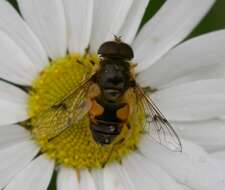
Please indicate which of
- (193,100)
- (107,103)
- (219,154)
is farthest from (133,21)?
(219,154)

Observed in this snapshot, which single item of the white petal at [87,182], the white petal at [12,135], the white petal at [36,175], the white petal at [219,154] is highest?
the white petal at [12,135]

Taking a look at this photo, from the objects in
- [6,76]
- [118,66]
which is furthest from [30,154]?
[118,66]

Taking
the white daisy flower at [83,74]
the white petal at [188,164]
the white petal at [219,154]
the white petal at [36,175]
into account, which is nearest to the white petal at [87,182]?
the white daisy flower at [83,74]

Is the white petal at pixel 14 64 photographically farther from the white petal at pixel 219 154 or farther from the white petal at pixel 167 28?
the white petal at pixel 219 154

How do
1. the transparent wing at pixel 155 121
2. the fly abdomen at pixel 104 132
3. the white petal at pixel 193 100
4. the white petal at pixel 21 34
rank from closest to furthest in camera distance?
the fly abdomen at pixel 104 132, the transparent wing at pixel 155 121, the white petal at pixel 21 34, the white petal at pixel 193 100

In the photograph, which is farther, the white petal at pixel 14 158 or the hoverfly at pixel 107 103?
the white petal at pixel 14 158

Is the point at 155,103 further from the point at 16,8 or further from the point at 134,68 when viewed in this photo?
the point at 16,8

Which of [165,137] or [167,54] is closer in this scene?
[165,137]

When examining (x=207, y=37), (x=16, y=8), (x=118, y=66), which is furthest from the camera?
(x=16, y=8)
